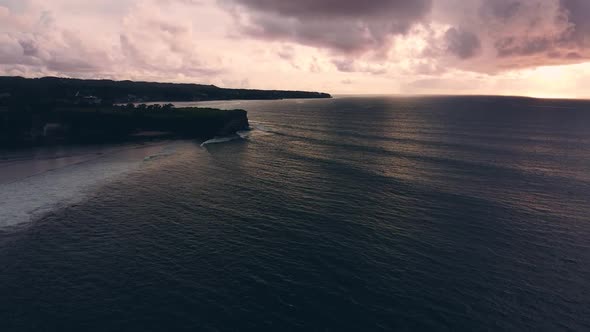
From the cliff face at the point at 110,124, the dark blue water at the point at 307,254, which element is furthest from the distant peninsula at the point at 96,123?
the dark blue water at the point at 307,254

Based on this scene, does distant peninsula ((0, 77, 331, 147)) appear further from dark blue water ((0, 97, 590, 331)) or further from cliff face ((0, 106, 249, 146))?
dark blue water ((0, 97, 590, 331))

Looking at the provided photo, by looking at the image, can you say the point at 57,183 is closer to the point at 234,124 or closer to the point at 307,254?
the point at 307,254

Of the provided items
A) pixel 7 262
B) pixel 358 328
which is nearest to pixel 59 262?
pixel 7 262

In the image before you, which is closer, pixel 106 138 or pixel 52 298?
pixel 52 298

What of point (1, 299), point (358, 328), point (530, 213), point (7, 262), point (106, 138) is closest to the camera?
point (358, 328)

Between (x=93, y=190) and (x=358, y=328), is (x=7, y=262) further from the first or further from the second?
(x=358, y=328)

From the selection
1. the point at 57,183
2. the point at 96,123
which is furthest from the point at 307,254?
the point at 96,123

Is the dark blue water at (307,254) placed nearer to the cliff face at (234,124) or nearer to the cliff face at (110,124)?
the cliff face at (234,124)

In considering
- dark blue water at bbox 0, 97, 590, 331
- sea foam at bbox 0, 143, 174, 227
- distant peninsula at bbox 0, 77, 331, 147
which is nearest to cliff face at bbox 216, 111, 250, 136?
distant peninsula at bbox 0, 77, 331, 147
